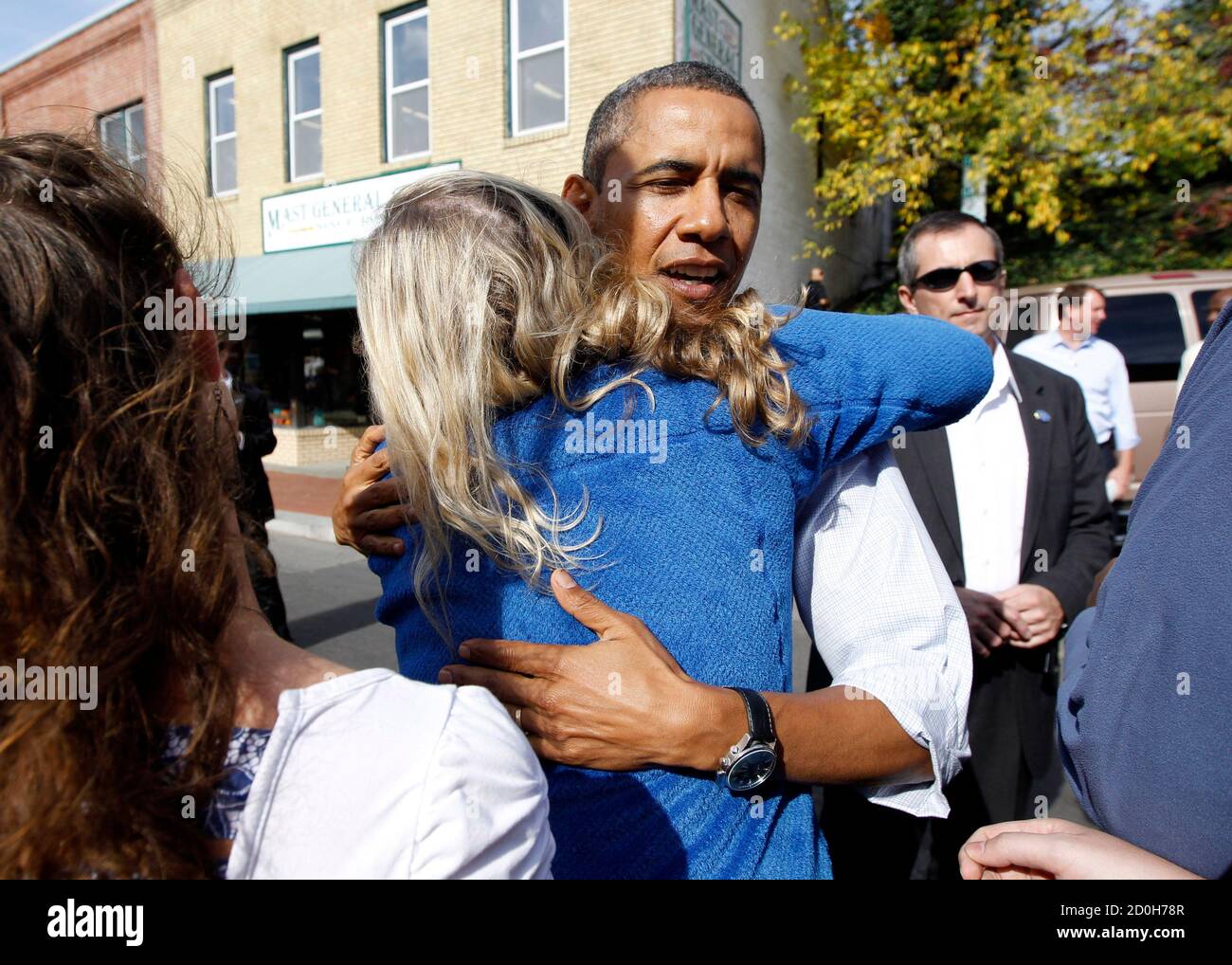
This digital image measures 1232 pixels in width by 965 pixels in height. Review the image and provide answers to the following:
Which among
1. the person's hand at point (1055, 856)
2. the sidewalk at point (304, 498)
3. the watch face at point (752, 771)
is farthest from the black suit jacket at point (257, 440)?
the person's hand at point (1055, 856)

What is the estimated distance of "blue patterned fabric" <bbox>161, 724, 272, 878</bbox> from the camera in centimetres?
81

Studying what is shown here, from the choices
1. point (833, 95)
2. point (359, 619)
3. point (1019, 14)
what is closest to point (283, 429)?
point (359, 619)

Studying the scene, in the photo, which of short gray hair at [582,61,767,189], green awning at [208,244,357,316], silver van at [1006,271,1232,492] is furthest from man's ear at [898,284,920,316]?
green awning at [208,244,357,316]

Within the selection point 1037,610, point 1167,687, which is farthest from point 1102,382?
point 1167,687

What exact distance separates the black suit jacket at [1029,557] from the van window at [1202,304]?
20.3 feet

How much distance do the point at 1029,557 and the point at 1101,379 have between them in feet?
12.0

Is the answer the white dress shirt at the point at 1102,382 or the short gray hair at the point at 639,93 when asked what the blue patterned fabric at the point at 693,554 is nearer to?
the short gray hair at the point at 639,93

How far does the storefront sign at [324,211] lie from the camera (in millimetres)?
11344

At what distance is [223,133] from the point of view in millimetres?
13828

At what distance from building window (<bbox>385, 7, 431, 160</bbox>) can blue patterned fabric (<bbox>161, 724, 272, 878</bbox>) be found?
11683 mm

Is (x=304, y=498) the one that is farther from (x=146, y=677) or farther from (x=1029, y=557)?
(x=146, y=677)

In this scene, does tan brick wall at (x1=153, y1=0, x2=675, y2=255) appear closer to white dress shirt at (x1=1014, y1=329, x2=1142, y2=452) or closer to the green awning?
the green awning
